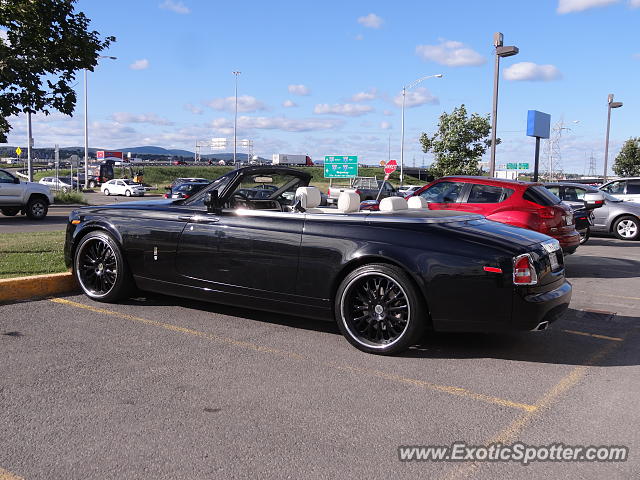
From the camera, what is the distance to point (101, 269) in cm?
629

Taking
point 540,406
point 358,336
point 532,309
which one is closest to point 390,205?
point 358,336

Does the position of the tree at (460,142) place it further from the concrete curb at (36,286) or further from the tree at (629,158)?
the concrete curb at (36,286)

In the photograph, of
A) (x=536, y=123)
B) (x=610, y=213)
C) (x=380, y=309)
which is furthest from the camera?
(x=536, y=123)

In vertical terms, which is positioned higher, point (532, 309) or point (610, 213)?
point (610, 213)

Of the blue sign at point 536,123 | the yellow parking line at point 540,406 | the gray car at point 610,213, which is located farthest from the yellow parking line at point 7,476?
the blue sign at point 536,123

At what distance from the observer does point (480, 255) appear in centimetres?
452

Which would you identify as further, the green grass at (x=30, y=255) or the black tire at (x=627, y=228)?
the black tire at (x=627, y=228)

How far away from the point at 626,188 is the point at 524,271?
16.5 metres

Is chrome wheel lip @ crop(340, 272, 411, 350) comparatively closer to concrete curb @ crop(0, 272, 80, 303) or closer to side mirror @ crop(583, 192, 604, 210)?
concrete curb @ crop(0, 272, 80, 303)

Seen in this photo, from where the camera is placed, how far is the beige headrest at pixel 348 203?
5.48 metres

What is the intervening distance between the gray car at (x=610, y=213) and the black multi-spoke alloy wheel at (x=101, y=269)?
12422mm

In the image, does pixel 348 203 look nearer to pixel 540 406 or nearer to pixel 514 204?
pixel 540 406

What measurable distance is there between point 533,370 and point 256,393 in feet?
7.03

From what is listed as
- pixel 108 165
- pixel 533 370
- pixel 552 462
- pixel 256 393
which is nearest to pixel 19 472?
pixel 256 393
